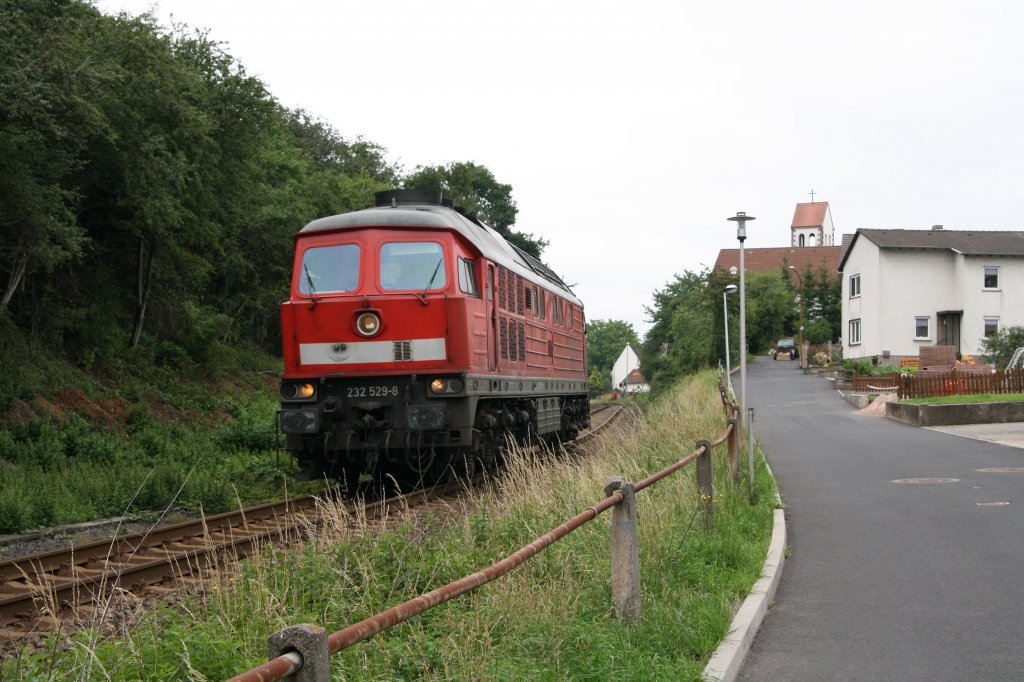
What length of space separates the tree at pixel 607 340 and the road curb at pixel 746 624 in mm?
142698

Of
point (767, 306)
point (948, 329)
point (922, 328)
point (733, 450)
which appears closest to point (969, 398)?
point (733, 450)

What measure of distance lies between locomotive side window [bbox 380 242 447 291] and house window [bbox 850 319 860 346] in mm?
44572

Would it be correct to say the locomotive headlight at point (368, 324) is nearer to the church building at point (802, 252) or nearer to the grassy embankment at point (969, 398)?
the grassy embankment at point (969, 398)

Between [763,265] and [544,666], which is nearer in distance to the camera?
[544,666]

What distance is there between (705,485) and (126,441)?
14.3 meters

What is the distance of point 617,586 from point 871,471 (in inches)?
448

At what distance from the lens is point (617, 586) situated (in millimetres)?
5891

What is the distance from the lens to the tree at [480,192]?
2389 inches

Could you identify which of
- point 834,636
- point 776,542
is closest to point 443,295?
point 776,542

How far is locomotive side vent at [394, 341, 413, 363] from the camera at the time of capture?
1312 cm

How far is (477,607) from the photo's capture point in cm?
499

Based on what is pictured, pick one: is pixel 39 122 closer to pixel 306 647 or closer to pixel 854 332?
pixel 306 647

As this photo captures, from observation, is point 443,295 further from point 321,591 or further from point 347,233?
point 321,591

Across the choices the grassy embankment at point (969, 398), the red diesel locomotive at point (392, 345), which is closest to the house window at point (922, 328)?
the grassy embankment at point (969, 398)
